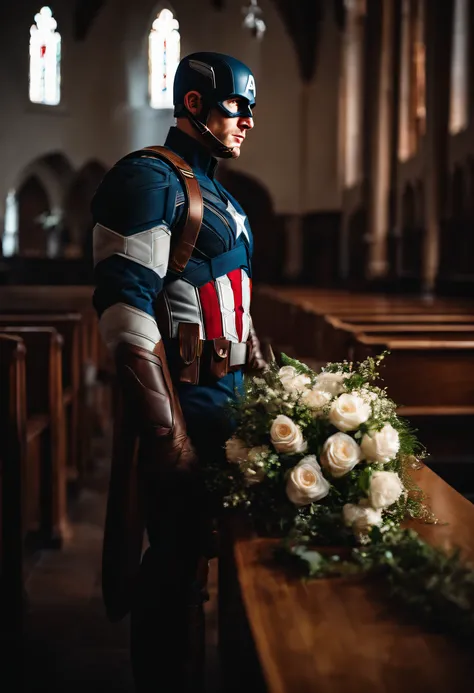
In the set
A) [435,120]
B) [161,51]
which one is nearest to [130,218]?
[435,120]

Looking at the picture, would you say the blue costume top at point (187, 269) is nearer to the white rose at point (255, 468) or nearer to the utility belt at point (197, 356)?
the utility belt at point (197, 356)

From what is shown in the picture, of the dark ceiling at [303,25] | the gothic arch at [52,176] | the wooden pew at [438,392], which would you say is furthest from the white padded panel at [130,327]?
the gothic arch at [52,176]

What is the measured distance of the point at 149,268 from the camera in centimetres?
206

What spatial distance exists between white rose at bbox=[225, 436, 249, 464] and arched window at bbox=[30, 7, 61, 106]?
18383 millimetres

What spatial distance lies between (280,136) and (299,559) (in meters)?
17.4

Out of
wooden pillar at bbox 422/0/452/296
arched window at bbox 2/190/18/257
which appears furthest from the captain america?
arched window at bbox 2/190/18/257

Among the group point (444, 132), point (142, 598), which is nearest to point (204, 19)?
point (444, 132)

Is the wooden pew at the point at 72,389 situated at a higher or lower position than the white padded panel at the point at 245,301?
lower

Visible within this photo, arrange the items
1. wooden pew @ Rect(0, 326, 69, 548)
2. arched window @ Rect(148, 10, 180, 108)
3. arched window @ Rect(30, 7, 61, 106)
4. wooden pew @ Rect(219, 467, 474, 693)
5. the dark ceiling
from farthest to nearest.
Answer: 1. arched window @ Rect(30, 7, 61, 106)
2. arched window @ Rect(148, 10, 180, 108)
3. the dark ceiling
4. wooden pew @ Rect(0, 326, 69, 548)
5. wooden pew @ Rect(219, 467, 474, 693)

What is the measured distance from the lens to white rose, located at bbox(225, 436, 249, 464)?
5.83ft

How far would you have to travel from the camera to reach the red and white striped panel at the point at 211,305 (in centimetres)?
219

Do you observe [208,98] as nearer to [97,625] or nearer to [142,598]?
[142,598]

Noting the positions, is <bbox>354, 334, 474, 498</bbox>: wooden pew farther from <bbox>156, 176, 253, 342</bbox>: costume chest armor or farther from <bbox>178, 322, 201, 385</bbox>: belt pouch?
<bbox>178, 322, 201, 385</bbox>: belt pouch

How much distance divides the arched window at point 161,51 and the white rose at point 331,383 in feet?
58.3
